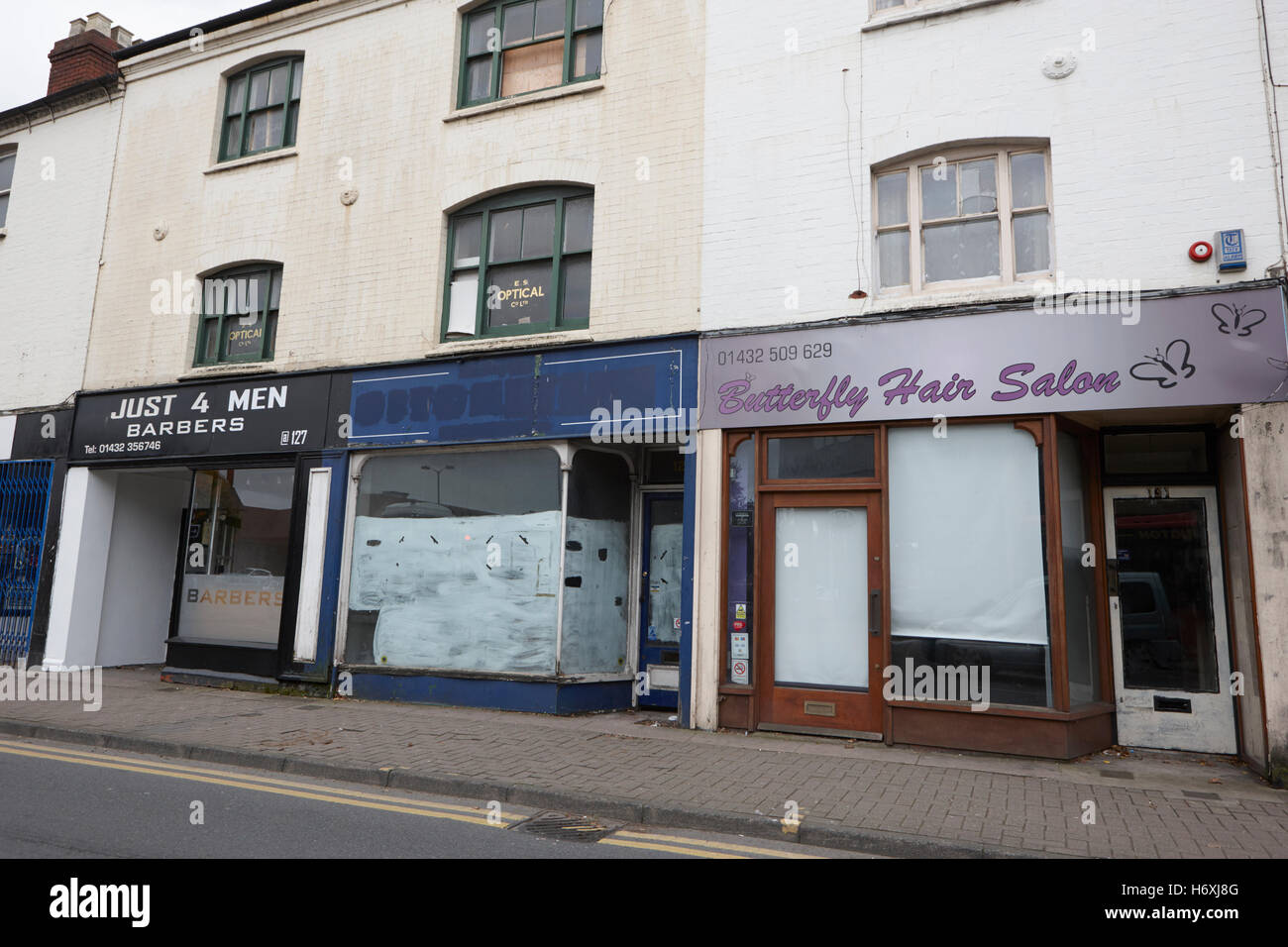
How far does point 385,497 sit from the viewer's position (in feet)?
36.8

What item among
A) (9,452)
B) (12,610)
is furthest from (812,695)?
(9,452)

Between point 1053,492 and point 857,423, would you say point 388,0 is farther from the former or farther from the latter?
point 1053,492

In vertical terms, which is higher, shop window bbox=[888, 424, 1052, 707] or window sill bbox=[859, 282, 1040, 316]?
window sill bbox=[859, 282, 1040, 316]

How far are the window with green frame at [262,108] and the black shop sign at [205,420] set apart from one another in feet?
12.6

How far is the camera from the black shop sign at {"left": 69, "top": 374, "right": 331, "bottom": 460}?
464 inches

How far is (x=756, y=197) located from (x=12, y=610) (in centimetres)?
1293

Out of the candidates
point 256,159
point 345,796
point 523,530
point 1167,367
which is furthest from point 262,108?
point 1167,367

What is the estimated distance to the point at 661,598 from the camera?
1046cm

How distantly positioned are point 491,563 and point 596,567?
1281mm

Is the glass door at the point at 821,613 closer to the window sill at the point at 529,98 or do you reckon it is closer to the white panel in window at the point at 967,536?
the white panel in window at the point at 967,536

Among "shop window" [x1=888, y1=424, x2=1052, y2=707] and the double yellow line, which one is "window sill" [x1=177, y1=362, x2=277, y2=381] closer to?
the double yellow line

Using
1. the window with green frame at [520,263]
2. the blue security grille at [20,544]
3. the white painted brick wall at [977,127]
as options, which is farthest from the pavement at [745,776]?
the window with green frame at [520,263]

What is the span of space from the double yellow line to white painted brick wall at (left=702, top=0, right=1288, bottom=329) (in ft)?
18.2

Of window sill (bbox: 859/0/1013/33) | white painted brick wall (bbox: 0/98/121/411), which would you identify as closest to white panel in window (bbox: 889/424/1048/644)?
window sill (bbox: 859/0/1013/33)
